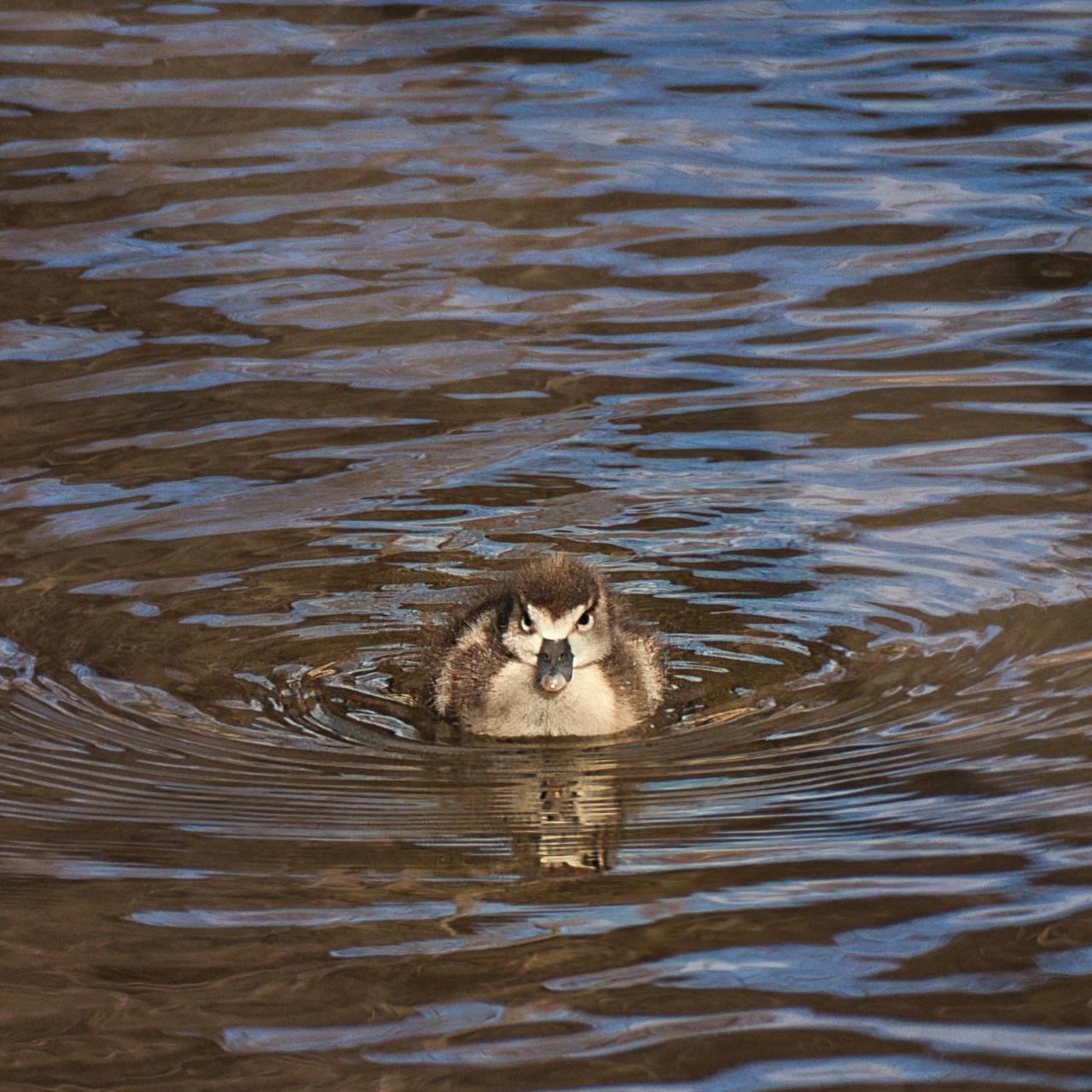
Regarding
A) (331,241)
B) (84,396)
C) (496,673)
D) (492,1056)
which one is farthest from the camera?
(331,241)

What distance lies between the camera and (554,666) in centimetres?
641

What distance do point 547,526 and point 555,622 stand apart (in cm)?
158

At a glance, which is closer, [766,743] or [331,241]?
[766,743]

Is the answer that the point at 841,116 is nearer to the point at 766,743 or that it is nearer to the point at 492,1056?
the point at 766,743

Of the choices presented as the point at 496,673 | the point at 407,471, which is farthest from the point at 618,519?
the point at 496,673

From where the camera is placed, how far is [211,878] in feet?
17.6

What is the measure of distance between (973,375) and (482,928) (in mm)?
4846

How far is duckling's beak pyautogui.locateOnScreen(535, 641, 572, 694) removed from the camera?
20.9 ft

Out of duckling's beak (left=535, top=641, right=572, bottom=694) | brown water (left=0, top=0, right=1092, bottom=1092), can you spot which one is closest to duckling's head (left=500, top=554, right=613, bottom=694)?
duckling's beak (left=535, top=641, right=572, bottom=694)

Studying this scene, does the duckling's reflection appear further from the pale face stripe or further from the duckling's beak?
the pale face stripe

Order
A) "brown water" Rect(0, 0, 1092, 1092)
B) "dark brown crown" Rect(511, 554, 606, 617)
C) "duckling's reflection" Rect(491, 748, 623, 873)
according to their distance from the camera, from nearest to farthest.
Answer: "brown water" Rect(0, 0, 1092, 1092), "duckling's reflection" Rect(491, 748, 623, 873), "dark brown crown" Rect(511, 554, 606, 617)

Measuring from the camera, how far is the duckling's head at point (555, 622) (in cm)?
645

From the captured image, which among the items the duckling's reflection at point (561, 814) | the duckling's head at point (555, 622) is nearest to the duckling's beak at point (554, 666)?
the duckling's head at point (555, 622)

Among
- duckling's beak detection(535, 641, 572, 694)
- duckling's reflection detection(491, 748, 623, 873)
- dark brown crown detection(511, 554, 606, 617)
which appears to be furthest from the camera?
dark brown crown detection(511, 554, 606, 617)
